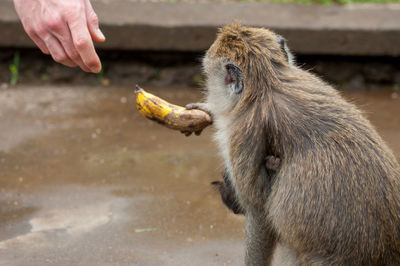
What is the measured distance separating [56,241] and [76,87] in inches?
128

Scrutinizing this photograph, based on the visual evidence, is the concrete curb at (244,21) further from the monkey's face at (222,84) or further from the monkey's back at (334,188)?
the monkey's back at (334,188)

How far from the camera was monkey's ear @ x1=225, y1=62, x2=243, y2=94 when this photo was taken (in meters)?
3.36

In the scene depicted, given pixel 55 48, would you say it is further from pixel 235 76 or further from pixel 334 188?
pixel 334 188

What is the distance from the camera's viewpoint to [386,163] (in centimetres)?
312

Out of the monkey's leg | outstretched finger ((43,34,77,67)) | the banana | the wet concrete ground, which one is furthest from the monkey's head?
the wet concrete ground

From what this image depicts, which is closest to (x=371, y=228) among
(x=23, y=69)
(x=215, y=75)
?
(x=215, y=75)

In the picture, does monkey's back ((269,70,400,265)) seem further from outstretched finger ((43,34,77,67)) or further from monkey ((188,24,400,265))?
outstretched finger ((43,34,77,67))

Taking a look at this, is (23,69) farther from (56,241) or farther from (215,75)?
(215,75)

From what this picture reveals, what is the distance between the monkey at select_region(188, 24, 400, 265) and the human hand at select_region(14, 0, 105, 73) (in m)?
0.77

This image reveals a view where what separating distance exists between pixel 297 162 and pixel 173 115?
992mm

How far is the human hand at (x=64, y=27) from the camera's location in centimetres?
300

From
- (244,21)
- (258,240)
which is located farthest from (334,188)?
(244,21)

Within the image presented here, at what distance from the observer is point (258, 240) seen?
11.2 ft

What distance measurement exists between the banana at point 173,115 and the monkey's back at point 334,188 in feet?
2.10
